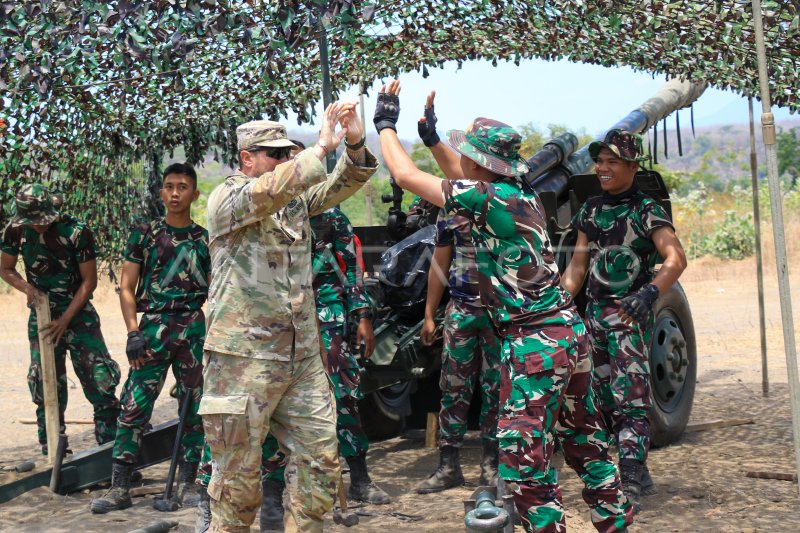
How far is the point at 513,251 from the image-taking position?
4.06 metres

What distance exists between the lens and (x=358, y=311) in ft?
18.6

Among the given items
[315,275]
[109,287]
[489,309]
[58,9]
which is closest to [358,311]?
[315,275]

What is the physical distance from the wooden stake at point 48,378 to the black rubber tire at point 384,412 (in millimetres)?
1945

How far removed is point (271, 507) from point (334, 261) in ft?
4.13

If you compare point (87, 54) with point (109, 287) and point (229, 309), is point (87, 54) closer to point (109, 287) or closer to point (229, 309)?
point (229, 309)

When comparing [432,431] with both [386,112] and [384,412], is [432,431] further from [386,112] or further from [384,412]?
[386,112]

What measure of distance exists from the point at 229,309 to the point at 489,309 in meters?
0.98

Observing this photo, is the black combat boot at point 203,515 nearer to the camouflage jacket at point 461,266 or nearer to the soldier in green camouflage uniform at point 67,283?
the camouflage jacket at point 461,266

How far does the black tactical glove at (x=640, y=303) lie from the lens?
16.7 feet

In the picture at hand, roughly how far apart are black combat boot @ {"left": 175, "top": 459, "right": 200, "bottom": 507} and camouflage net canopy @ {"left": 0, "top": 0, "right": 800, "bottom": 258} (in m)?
1.96

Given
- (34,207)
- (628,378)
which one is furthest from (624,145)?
(34,207)

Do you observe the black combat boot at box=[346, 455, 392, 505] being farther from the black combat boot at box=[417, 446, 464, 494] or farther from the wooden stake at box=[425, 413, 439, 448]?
the wooden stake at box=[425, 413, 439, 448]

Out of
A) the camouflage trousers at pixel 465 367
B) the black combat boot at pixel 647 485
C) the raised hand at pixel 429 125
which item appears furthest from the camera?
the camouflage trousers at pixel 465 367

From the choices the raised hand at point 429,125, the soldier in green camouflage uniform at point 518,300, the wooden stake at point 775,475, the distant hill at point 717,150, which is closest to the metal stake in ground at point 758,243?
the wooden stake at point 775,475
